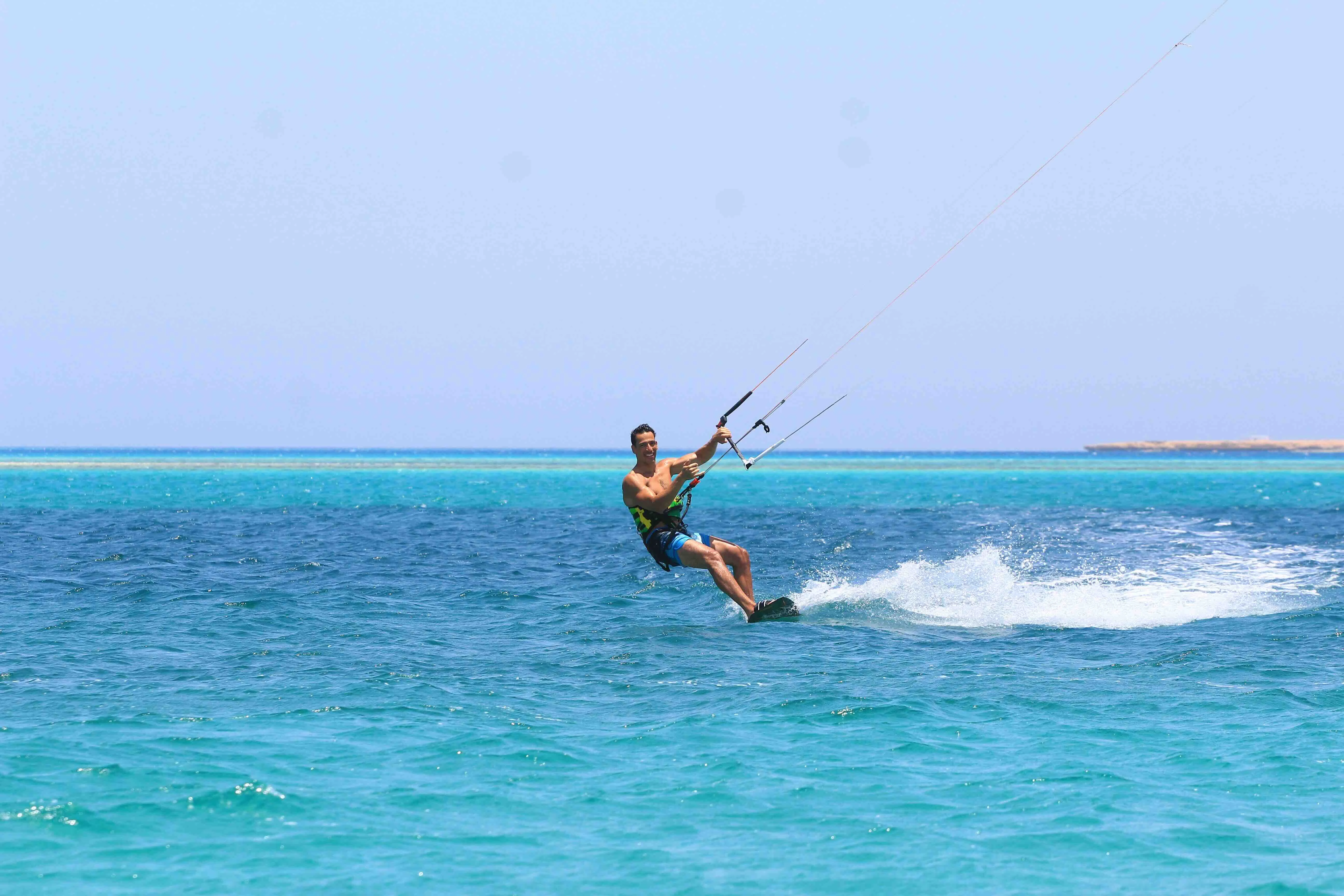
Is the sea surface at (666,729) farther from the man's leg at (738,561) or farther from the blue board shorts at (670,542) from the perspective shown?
the blue board shorts at (670,542)

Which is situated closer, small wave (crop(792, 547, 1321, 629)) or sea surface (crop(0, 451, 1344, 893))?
sea surface (crop(0, 451, 1344, 893))

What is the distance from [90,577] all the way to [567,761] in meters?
12.7

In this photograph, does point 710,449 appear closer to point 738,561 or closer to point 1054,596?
point 738,561

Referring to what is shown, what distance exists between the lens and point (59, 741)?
7.59m

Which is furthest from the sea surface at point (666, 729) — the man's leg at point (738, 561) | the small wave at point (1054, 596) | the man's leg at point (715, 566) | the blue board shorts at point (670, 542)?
the blue board shorts at point (670, 542)

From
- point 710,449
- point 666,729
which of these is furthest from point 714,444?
point 666,729

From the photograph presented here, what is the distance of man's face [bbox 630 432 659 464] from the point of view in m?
12.8

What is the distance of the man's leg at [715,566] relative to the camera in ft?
43.0

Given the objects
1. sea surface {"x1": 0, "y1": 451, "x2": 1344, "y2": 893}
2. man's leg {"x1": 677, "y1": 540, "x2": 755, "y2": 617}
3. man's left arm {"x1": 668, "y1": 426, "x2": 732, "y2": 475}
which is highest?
man's left arm {"x1": 668, "y1": 426, "x2": 732, "y2": 475}

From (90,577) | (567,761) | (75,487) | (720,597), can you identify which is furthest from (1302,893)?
(75,487)

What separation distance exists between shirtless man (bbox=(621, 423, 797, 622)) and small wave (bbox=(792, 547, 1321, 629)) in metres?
0.94

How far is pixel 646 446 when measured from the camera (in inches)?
505

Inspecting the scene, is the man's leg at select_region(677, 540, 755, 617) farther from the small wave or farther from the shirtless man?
the small wave

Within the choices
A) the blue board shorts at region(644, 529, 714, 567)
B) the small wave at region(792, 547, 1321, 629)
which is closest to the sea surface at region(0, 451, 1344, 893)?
the small wave at region(792, 547, 1321, 629)
